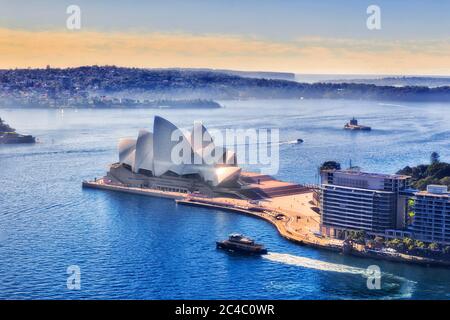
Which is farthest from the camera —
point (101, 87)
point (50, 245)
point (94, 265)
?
point (101, 87)

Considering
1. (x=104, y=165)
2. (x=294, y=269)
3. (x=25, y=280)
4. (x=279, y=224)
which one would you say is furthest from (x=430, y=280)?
(x=104, y=165)

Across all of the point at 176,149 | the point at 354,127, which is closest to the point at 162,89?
the point at 354,127

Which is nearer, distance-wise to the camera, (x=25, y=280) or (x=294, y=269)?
(x=25, y=280)

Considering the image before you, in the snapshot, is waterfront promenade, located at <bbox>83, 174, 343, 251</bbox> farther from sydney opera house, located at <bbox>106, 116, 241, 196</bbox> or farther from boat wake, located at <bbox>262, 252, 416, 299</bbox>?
boat wake, located at <bbox>262, 252, 416, 299</bbox>

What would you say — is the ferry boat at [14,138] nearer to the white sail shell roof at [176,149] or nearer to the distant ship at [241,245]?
the white sail shell roof at [176,149]

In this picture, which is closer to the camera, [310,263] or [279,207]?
[310,263]

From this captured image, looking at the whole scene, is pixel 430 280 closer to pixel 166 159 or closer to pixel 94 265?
pixel 94 265

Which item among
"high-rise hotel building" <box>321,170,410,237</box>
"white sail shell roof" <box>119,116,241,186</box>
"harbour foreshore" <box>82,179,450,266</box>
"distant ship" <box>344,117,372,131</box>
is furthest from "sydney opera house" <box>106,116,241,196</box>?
"distant ship" <box>344,117,372,131</box>

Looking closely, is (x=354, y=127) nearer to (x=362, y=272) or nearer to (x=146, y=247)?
(x=146, y=247)
